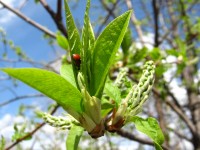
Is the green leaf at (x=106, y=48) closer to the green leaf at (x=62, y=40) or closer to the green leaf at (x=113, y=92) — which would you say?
the green leaf at (x=113, y=92)

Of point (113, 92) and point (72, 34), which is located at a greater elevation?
point (72, 34)

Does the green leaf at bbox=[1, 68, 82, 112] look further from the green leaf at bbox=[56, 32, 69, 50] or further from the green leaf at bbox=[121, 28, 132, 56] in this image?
the green leaf at bbox=[56, 32, 69, 50]

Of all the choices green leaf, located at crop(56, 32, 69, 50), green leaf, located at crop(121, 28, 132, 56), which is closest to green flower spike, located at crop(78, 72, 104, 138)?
green leaf, located at crop(121, 28, 132, 56)

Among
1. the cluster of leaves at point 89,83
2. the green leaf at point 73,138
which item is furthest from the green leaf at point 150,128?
the green leaf at point 73,138

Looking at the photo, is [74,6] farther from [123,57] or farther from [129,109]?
[129,109]

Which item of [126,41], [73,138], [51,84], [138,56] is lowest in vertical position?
[138,56]

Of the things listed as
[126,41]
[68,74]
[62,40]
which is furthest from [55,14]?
[68,74]

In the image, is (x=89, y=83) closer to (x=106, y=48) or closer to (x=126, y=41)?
(x=106, y=48)

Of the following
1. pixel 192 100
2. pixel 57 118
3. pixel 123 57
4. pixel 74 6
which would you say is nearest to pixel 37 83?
pixel 57 118
